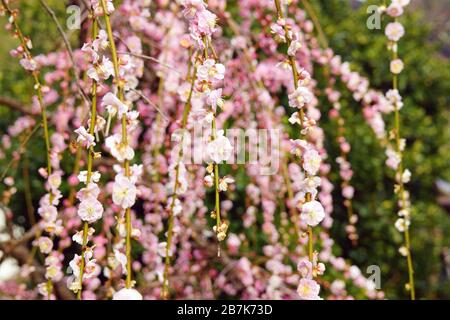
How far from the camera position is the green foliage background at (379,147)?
2721 millimetres

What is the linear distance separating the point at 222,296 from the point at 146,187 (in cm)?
55

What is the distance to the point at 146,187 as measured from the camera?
1949 millimetres

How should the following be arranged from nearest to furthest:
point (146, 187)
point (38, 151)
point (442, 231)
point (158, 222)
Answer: point (158, 222) < point (146, 187) < point (38, 151) < point (442, 231)

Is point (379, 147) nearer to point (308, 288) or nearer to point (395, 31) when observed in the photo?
point (395, 31)

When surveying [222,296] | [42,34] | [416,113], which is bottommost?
[222,296]

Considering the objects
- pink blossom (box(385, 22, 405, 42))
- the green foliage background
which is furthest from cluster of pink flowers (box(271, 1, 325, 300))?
the green foliage background

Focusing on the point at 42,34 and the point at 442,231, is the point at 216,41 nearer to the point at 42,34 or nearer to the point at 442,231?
the point at 42,34

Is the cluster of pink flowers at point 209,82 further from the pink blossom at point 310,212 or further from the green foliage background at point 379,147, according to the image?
the green foliage background at point 379,147

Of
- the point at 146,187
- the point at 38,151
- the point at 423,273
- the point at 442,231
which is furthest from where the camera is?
the point at 442,231

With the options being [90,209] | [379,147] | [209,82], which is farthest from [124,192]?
[379,147]

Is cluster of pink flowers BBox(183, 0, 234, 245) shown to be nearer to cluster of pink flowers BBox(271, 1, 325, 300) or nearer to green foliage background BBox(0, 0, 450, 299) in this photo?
cluster of pink flowers BBox(271, 1, 325, 300)

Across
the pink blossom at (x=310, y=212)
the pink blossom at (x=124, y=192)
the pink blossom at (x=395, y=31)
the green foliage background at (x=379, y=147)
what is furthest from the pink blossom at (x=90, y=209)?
the green foliage background at (x=379, y=147)

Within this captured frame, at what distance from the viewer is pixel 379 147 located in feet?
8.99
